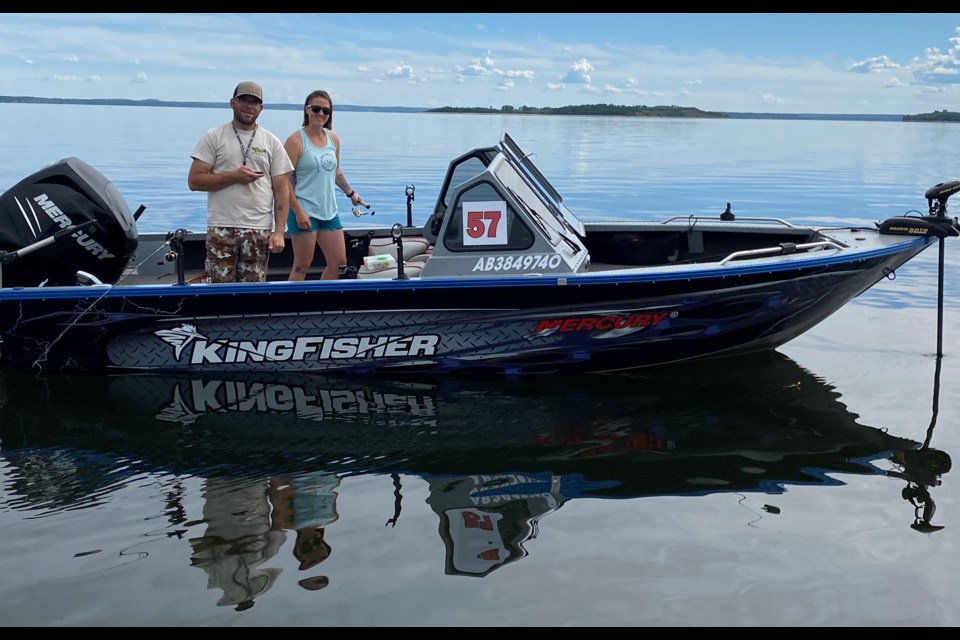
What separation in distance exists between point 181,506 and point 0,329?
277cm

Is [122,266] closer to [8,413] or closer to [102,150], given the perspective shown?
[8,413]

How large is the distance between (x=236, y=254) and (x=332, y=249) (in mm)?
733

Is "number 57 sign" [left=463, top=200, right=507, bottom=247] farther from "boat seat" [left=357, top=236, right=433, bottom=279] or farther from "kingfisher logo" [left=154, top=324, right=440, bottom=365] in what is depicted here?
"kingfisher logo" [left=154, top=324, right=440, bottom=365]

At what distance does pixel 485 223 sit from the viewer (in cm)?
608

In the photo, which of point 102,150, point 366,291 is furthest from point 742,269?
point 102,150

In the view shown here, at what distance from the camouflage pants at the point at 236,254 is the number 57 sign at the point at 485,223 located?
4.36ft

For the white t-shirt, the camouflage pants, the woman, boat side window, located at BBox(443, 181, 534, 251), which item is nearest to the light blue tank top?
the woman

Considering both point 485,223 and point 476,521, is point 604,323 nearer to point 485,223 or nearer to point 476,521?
point 485,223

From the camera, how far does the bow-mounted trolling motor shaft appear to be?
6246 millimetres

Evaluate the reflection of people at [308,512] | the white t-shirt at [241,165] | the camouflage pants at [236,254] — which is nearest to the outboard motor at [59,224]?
the camouflage pants at [236,254]

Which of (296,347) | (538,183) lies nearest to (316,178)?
(296,347)

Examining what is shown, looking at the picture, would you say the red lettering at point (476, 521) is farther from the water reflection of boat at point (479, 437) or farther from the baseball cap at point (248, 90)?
the baseball cap at point (248, 90)

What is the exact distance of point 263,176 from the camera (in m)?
5.78

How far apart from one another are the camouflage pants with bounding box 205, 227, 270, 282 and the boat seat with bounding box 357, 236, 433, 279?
2.47 feet
